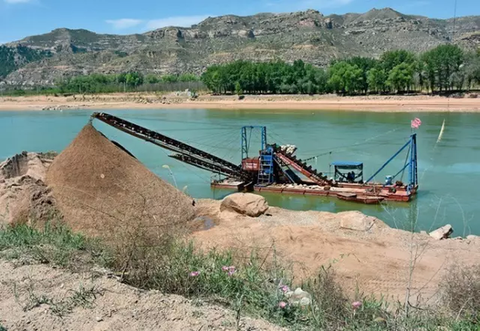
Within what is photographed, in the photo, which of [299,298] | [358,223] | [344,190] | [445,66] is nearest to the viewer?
[299,298]

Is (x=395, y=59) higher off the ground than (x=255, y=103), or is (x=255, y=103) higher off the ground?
(x=395, y=59)

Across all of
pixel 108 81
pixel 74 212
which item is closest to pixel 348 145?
pixel 74 212

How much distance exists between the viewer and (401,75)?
274 ft

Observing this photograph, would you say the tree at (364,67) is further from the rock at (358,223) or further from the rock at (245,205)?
the rock at (358,223)

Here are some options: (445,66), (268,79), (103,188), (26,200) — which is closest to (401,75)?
(445,66)

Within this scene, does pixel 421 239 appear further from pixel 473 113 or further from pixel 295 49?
pixel 295 49

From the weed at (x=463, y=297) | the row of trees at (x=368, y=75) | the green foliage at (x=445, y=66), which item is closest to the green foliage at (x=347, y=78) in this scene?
the row of trees at (x=368, y=75)

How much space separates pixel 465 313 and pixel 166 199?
10418 mm

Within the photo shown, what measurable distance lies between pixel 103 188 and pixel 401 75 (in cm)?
7814

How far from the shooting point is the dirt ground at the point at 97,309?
5.46 m

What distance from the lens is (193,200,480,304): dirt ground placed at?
36.1 ft

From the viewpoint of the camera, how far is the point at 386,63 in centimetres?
9125

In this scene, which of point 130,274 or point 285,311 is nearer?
point 285,311

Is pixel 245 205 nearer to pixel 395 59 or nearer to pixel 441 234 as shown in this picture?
pixel 441 234
